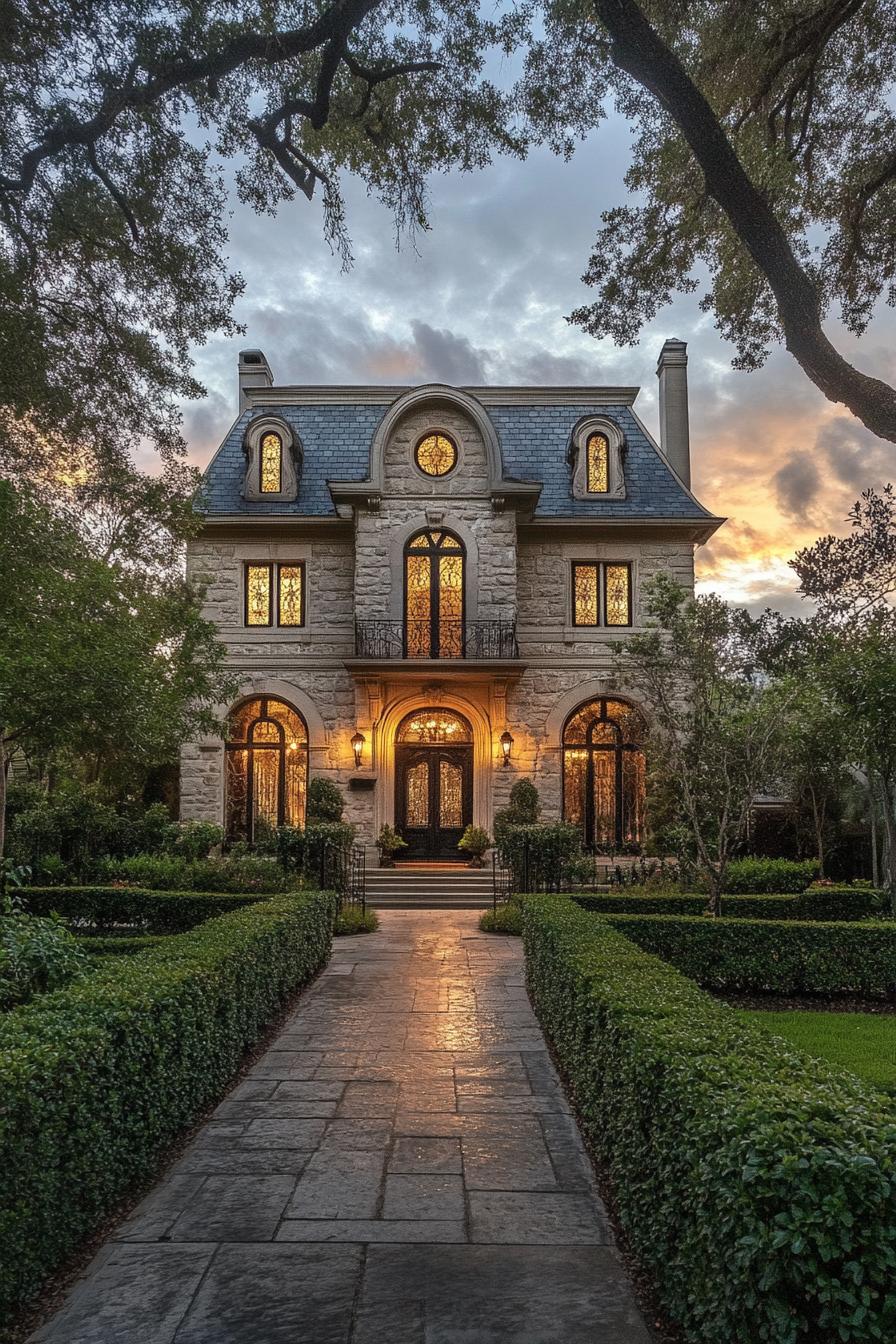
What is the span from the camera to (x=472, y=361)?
2497cm

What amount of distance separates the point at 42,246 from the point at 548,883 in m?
10.8

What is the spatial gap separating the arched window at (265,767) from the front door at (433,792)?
2.11m

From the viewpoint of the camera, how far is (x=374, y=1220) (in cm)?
415

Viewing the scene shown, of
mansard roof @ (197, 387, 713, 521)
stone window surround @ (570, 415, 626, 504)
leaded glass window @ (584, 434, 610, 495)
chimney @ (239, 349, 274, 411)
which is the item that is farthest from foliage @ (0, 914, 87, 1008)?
chimney @ (239, 349, 274, 411)

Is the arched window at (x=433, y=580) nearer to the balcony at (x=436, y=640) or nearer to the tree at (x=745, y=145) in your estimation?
the balcony at (x=436, y=640)

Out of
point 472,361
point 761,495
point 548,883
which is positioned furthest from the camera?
point 472,361

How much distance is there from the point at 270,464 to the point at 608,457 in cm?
744

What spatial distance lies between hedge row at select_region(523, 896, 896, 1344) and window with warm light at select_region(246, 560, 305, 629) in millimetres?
16066

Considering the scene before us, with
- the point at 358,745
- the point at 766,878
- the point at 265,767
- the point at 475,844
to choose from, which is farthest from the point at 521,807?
the point at 265,767

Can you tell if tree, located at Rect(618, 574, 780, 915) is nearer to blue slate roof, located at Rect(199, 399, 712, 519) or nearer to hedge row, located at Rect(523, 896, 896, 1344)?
hedge row, located at Rect(523, 896, 896, 1344)

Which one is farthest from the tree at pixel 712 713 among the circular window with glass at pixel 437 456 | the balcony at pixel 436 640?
the circular window with glass at pixel 437 456

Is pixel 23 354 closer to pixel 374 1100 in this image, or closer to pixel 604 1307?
pixel 374 1100

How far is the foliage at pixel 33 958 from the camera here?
17.1ft

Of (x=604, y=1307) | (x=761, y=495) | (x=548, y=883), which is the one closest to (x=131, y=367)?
(x=548, y=883)
